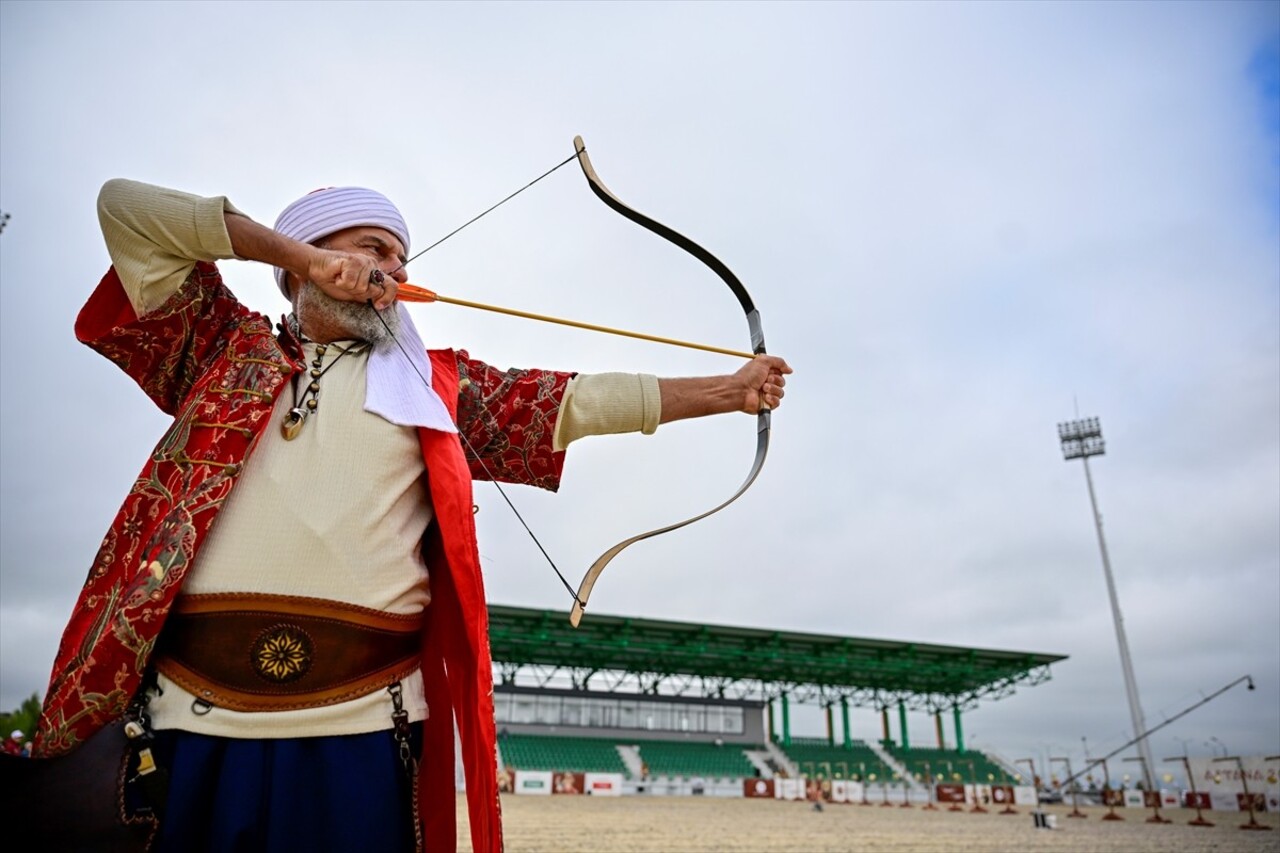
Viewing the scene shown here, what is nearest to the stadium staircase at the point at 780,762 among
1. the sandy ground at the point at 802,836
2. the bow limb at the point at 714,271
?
the sandy ground at the point at 802,836

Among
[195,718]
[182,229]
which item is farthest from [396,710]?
[182,229]

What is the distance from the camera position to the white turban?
1813 mm

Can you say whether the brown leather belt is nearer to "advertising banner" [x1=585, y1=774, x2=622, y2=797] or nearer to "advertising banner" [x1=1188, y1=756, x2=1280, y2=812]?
"advertising banner" [x1=1188, y1=756, x2=1280, y2=812]

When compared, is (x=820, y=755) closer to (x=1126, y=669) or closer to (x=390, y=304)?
(x=1126, y=669)

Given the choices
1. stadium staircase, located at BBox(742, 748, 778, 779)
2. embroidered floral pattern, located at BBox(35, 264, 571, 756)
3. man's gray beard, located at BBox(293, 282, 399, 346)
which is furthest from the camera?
stadium staircase, located at BBox(742, 748, 778, 779)

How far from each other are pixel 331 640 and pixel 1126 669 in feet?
110

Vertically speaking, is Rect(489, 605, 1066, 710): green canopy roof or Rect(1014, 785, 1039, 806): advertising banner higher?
Rect(489, 605, 1066, 710): green canopy roof

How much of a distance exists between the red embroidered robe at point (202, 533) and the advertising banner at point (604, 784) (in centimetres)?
2441

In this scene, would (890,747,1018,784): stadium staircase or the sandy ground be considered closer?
the sandy ground

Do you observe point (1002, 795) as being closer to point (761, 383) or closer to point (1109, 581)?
point (1109, 581)

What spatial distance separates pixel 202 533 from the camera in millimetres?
1404

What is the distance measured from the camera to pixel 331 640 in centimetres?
144

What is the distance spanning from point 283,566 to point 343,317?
0.55 meters

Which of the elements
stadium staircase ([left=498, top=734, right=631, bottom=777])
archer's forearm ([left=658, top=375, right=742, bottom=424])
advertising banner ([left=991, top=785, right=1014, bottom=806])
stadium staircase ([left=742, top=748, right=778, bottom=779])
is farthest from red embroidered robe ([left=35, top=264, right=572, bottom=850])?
stadium staircase ([left=742, top=748, right=778, bottom=779])
